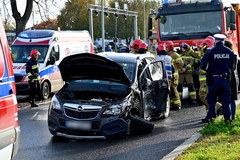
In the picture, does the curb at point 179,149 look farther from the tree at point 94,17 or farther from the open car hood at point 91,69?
the tree at point 94,17

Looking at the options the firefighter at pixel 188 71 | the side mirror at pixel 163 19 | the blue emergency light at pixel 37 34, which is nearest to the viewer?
the firefighter at pixel 188 71

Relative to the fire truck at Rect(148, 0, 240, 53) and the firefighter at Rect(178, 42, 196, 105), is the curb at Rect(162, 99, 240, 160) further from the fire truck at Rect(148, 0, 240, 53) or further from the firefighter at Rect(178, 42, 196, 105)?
the fire truck at Rect(148, 0, 240, 53)

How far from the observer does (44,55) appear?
643 inches

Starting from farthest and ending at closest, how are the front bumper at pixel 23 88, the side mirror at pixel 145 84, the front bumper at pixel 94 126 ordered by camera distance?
the front bumper at pixel 23 88, the side mirror at pixel 145 84, the front bumper at pixel 94 126

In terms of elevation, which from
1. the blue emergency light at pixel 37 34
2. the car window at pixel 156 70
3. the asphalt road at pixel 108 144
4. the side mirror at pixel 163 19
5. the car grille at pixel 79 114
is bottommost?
the asphalt road at pixel 108 144

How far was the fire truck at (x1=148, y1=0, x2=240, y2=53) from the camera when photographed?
16062 millimetres

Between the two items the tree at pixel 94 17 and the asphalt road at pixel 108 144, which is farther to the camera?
the tree at pixel 94 17

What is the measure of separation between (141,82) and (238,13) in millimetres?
10327

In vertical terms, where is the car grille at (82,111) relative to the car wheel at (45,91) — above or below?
above

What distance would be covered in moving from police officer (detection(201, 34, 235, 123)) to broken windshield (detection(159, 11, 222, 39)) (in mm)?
7192

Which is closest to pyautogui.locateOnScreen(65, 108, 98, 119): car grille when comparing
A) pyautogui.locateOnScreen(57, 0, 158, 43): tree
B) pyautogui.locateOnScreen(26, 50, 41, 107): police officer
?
pyautogui.locateOnScreen(26, 50, 41, 107): police officer

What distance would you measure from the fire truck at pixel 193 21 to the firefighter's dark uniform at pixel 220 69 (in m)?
7.01

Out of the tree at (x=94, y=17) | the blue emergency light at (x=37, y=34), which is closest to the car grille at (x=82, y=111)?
the blue emergency light at (x=37, y=34)

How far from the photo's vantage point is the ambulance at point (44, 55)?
15.6m
